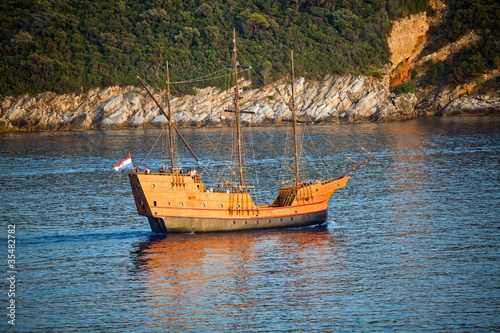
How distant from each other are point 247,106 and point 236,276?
119918 mm

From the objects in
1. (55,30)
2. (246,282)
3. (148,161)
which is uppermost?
(55,30)

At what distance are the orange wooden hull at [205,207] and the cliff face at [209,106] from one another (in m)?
103

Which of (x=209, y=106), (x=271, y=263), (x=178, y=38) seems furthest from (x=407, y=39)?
(x=271, y=263)

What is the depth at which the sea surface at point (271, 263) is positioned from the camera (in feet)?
104

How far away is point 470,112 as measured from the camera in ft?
519

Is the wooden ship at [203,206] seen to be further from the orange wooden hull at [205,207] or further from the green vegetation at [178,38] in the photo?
the green vegetation at [178,38]

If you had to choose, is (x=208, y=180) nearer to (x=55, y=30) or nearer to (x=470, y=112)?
(x=470, y=112)

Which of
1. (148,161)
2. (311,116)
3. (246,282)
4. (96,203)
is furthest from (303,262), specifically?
(311,116)

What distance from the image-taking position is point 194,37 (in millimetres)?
179875

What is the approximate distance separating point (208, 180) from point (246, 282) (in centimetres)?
3765

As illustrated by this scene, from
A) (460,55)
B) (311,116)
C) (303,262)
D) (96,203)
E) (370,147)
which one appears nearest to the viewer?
(303,262)

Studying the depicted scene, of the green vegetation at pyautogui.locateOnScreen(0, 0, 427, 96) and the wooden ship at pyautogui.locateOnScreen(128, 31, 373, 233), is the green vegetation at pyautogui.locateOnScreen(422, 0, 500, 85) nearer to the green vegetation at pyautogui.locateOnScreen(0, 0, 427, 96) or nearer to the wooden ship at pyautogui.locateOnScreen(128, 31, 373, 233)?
the green vegetation at pyautogui.locateOnScreen(0, 0, 427, 96)

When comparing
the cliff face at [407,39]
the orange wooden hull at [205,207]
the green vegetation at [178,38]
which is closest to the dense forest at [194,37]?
the green vegetation at [178,38]

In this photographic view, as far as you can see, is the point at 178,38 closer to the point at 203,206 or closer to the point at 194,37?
the point at 194,37
